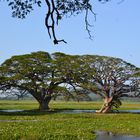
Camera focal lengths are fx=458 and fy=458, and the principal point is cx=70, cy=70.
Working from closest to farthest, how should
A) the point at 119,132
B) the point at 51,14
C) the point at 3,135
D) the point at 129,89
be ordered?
A: the point at 51,14
the point at 3,135
the point at 119,132
the point at 129,89

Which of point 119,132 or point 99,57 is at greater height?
point 99,57

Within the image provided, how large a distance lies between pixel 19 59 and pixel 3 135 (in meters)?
44.4

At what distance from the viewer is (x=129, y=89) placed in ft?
211

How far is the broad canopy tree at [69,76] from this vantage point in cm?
6450

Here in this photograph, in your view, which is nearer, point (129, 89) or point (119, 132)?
point (119, 132)

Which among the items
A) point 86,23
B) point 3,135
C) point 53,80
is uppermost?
point 53,80

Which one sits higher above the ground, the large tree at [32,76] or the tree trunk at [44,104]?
the large tree at [32,76]

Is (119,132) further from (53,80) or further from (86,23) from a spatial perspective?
(53,80)

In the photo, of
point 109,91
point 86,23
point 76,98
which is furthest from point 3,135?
point 76,98

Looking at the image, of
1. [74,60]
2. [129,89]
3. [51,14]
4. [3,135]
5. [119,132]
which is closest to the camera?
[51,14]

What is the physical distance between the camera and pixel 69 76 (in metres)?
68.1

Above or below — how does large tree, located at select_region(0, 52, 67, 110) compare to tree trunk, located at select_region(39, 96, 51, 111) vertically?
above

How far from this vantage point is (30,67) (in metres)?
69.2

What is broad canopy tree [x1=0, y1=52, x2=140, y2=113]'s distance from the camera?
6450cm
